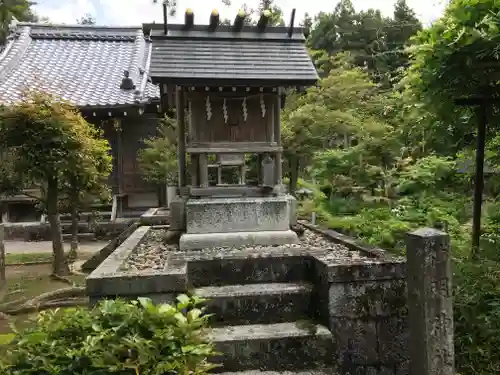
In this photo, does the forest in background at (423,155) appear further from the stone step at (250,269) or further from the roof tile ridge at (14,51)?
the roof tile ridge at (14,51)

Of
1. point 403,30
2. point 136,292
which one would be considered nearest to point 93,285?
point 136,292

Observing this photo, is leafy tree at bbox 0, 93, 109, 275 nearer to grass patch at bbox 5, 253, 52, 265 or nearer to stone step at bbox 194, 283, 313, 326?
grass patch at bbox 5, 253, 52, 265

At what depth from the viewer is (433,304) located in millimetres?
3264

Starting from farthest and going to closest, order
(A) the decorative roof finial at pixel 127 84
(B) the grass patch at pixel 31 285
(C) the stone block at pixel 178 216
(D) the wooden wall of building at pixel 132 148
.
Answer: (D) the wooden wall of building at pixel 132 148
(A) the decorative roof finial at pixel 127 84
(B) the grass patch at pixel 31 285
(C) the stone block at pixel 178 216

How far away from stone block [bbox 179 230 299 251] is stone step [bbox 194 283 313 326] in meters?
1.40

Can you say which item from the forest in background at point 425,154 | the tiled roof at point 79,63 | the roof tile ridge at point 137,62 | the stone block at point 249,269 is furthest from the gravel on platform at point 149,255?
the roof tile ridge at point 137,62

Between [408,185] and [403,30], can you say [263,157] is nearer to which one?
[408,185]

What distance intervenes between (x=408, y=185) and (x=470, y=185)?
134 centimetres

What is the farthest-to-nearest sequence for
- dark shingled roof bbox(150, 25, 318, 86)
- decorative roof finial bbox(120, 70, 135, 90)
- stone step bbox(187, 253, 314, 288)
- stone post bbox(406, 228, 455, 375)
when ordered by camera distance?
decorative roof finial bbox(120, 70, 135, 90) < dark shingled roof bbox(150, 25, 318, 86) < stone step bbox(187, 253, 314, 288) < stone post bbox(406, 228, 455, 375)

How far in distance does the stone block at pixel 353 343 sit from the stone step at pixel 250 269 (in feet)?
2.78

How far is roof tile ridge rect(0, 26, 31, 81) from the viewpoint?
15.4m

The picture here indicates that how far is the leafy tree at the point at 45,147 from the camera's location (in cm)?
761

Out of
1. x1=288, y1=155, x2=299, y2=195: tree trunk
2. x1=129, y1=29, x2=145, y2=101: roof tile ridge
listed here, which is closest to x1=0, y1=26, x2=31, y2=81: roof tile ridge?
x1=129, y1=29, x2=145, y2=101: roof tile ridge

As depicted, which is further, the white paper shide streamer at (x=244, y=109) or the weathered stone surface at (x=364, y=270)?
the white paper shide streamer at (x=244, y=109)
